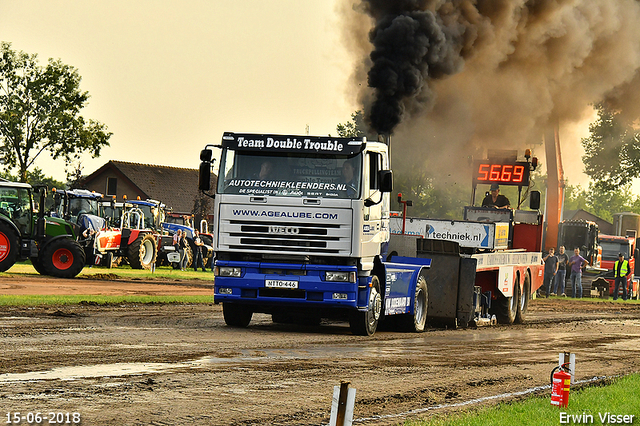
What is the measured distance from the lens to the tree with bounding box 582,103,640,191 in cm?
6606

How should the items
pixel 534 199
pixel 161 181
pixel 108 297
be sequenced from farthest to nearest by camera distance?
pixel 161 181 < pixel 108 297 < pixel 534 199

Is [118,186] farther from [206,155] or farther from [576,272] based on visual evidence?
[206,155]

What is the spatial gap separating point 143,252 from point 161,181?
44.1 meters

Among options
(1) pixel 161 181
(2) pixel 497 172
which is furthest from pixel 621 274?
(1) pixel 161 181

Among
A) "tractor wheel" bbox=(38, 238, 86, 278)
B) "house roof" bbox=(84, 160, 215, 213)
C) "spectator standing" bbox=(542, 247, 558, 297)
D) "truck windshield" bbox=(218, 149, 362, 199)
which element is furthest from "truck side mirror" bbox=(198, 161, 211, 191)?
"house roof" bbox=(84, 160, 215, 213)

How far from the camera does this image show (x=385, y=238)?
52.3 feet

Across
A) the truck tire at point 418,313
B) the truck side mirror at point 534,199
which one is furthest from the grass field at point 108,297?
the truck side mirror at point 534,199

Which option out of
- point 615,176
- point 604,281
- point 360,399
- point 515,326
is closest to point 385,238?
point 515,326

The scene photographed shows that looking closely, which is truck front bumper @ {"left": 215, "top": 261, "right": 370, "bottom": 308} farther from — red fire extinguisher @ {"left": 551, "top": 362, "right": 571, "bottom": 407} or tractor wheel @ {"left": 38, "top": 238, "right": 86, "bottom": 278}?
tractor wheel @ {"left": 38, "top": 238, "right": 86, "bottom": 278}

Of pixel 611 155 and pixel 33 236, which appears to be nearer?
pixel 33 236

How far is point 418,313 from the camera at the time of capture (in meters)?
17.2

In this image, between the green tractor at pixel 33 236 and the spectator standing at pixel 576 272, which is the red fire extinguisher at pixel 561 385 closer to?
the green tractor at pixel 33 236

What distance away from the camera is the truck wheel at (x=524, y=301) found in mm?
21078

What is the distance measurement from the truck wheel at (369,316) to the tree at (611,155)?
53084 millimetres
